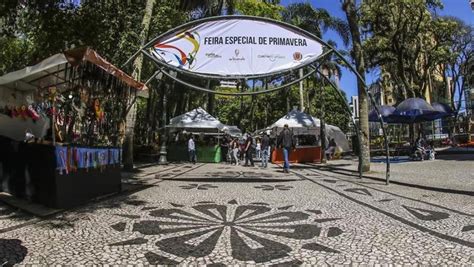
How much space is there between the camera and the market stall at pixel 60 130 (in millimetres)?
7969

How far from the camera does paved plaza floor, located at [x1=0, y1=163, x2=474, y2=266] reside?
5.45m

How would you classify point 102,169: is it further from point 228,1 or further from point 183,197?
point 228,1

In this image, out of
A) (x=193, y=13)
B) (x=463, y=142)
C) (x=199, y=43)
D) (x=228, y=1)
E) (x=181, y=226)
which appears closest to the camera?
(x=181, y=226)

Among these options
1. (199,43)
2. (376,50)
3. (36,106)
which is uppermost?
(376,50)

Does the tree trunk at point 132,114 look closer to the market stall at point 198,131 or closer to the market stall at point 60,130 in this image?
the market stall at point 60,130

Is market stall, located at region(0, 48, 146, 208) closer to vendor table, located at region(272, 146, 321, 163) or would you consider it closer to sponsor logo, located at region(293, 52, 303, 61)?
sponsor logo, located at region(293, 52, 303, 61)

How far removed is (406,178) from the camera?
1439cm

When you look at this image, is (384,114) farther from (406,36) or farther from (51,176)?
(51,176)

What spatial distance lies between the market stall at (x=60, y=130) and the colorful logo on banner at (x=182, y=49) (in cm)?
197

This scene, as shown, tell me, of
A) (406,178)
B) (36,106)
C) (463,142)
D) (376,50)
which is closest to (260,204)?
(36,106)

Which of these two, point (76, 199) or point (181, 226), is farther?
point (76, 199)

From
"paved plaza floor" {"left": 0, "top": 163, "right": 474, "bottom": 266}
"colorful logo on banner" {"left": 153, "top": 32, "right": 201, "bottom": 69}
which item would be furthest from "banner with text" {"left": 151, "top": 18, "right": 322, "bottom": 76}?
"paved plaza floor" {"left": 0, "top": 163, "right": 474, "bottom": 266}

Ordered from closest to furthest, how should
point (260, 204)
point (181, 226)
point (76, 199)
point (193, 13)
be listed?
point (181, 226) → point (76, 199) → point (260, 204) → point (193, 13)

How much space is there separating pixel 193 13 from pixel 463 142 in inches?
955
